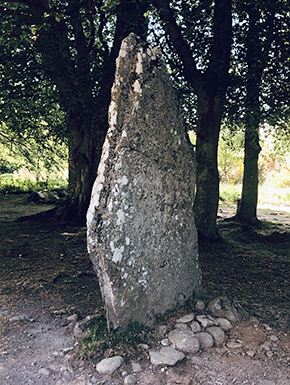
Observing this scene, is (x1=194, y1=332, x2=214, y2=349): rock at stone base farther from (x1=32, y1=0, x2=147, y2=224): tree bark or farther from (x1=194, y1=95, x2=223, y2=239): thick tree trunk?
(x1=32, y1=0, x2=147, y2=224): tree bark

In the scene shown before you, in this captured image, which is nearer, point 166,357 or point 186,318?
point 166,357

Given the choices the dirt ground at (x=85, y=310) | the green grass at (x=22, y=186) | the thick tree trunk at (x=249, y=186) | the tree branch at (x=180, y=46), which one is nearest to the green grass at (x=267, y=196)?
the thick tree trunk at (x=249, y=186)

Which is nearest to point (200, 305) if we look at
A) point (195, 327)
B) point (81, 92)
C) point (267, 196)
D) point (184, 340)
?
point (195, 327)

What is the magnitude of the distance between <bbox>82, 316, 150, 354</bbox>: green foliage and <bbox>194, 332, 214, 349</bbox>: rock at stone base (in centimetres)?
60

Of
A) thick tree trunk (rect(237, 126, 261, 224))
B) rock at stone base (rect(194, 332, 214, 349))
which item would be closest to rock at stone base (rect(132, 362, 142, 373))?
rock at stone base (rect(194, 332, 214, 349))

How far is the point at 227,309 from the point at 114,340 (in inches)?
55.6

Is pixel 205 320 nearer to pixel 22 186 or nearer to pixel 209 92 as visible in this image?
pixel 209 92

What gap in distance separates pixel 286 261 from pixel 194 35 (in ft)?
18.3

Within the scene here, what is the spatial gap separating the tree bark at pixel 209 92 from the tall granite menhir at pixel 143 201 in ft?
12.5

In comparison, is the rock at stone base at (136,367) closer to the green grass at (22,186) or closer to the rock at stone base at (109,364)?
the rock at stone base at (109,364)

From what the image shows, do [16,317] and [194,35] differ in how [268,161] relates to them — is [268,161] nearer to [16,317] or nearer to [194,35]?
[194,35]

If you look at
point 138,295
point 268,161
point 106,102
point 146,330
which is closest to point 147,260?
point 138,295

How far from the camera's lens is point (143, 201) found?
3887mm

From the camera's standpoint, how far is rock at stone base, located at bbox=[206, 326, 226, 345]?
3.69m
